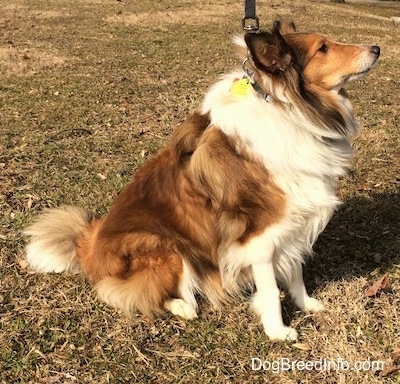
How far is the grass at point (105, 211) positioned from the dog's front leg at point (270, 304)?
75 mm

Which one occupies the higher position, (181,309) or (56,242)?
(56,242)

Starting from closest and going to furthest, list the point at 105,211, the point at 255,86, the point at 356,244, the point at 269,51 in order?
the point at 269,51 < the point at 255,86 < the point at 356,244 < the point at 105,211

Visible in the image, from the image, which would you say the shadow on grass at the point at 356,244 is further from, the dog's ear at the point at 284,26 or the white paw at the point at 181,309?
the dog's ear at the point at 284,26

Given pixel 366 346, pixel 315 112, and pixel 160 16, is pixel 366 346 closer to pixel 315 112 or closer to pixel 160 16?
pixel 315 112

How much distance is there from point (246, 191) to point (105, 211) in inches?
79.4

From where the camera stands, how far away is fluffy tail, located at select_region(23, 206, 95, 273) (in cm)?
377

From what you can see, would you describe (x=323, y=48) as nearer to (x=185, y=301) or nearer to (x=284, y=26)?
(x=284, y=26)

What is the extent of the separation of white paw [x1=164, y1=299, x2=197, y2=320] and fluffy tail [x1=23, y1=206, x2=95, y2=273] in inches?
31.8

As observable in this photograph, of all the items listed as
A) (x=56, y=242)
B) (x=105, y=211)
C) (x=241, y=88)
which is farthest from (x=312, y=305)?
(x=105, y=211)

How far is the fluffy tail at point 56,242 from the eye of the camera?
3.77m

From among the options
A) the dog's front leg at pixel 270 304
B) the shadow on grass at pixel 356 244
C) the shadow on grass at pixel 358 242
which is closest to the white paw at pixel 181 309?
the dog's front leg at pixel 270 304

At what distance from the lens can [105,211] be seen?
468cm

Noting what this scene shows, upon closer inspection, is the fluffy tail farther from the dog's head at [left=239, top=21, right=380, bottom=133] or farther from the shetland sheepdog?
the dog's head at [left=239, top=21, right=380, bottom=133]

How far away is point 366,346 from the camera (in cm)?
324
